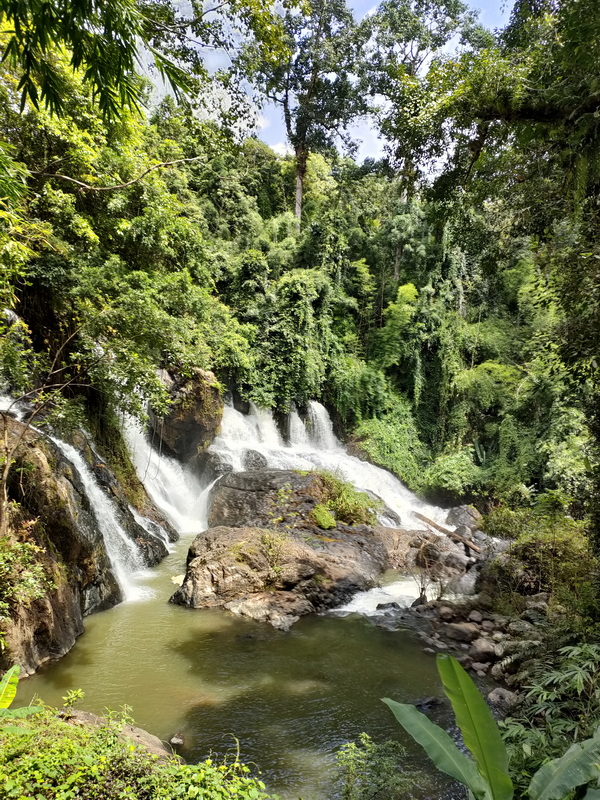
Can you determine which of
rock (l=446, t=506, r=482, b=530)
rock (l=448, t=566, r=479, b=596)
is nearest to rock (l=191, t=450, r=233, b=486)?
rock (l=448, t=566, r=479, b=596)

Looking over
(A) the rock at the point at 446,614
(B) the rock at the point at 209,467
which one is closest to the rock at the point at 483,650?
(A) the rock at the point at 446,614

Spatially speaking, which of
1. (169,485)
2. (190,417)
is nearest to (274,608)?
(169,485)

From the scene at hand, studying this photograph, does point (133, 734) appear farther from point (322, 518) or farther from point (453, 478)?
point (453, 478)

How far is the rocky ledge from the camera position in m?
7.62

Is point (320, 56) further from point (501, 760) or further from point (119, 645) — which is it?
point (501, 760)

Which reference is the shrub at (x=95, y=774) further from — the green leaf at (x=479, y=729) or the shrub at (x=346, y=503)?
the shrub at (x=346, y=503)

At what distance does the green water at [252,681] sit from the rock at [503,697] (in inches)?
26.2

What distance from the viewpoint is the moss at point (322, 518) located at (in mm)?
10258

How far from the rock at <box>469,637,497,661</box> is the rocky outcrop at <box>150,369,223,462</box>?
30.3ft

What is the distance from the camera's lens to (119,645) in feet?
20.4

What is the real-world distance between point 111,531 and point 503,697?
22.8 feet

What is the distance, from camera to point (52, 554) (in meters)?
6.35

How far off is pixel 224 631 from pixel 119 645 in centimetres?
147

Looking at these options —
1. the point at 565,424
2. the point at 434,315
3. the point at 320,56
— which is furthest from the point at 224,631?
the point at 320,56
